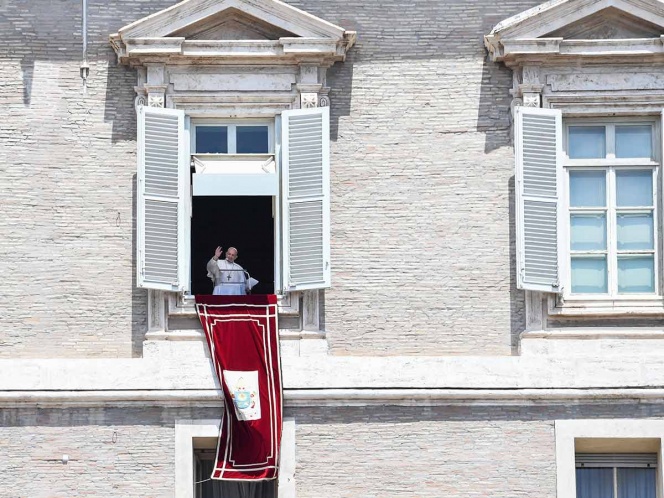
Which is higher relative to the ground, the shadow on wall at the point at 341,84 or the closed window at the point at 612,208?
the shadow on wall at the point at 341,84

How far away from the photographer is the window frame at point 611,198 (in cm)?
2362

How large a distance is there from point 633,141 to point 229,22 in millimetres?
4514

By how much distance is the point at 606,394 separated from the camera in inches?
910

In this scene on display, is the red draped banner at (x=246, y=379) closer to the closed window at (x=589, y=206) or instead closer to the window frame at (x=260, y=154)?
the window frame at (x=260, y=154)

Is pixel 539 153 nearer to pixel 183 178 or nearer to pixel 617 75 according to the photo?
pixel 617 75

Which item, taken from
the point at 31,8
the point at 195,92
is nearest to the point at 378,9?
the point at 195,92

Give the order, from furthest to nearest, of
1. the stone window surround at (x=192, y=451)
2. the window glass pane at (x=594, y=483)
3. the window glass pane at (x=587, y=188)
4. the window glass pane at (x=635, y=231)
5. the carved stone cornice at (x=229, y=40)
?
1. the window glass pane at (x=587, y=188)
2. the window glass pane at (x=635, y=231)
3. the carved stone cornice at (x=229, y=40)
4. the window glass pane at (x=594, y=483)
5. the stone window surround at (x=192, y=451)

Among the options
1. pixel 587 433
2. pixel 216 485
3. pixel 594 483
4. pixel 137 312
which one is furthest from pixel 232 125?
pixel 594 483

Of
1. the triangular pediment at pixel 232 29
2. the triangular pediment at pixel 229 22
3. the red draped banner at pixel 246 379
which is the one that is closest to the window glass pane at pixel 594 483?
the red draped banner at pixel 246 379

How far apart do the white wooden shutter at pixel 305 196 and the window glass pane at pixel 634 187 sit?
3138 mm

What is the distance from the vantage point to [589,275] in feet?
78.2

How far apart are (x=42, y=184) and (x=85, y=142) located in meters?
0.64

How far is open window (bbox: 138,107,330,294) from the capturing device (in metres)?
23.5

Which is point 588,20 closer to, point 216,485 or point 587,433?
point 587,433
